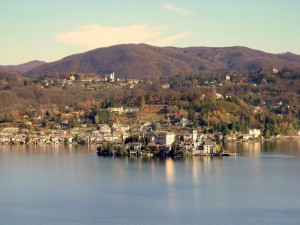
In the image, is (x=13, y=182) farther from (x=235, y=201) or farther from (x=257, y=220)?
(x=257, y=220)

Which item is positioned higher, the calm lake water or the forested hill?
the forested hill

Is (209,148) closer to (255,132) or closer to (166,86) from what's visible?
(255,132)

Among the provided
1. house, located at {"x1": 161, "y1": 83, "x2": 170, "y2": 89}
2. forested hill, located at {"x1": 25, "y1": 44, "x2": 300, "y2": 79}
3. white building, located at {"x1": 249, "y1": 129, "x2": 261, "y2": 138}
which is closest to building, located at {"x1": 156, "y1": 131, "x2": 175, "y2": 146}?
white building, located at {"x1": 249, "y1": 129, "x2": 261, "y2": 138}

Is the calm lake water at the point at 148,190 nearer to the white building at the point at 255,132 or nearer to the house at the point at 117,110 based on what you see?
the white building at the point at 255,132

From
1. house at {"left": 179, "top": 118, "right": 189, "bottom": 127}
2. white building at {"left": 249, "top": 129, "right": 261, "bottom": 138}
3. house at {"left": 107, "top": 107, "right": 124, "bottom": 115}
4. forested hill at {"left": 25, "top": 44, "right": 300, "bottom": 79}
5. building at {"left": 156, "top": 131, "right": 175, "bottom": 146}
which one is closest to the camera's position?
building at {"left": 156, "top": 131, "right": 175, "bottom": 146}

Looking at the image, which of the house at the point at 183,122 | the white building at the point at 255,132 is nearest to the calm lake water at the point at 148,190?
the white building at the point at 255,132

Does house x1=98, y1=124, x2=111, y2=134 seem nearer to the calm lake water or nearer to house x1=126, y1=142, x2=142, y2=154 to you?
house x1=126, y1=142, x2=142, y2=154

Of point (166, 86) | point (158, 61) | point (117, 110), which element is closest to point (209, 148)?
point (117, 110)
